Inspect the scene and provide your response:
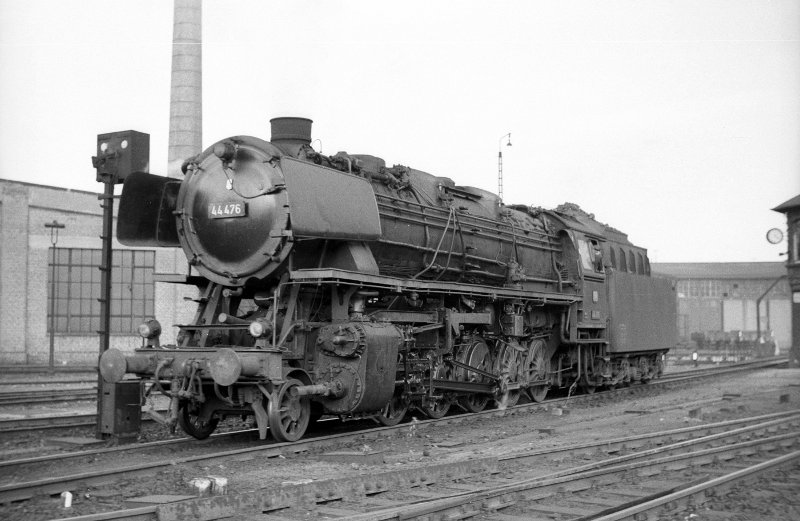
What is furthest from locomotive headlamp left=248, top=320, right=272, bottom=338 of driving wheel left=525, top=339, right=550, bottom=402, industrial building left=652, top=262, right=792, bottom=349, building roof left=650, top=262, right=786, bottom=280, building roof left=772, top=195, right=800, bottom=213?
building roof left=650, top=262, right=786, bottom=280

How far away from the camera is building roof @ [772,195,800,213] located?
2614 cm

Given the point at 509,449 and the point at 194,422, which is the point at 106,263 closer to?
the point at 194,422

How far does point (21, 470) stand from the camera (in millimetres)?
7926

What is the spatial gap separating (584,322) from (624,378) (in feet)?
10.7

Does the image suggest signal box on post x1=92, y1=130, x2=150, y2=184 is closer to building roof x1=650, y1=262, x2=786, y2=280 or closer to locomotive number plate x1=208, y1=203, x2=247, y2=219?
locomotive number plate x1=208, y1=203, x2=247, y2=219

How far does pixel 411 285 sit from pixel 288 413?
2.65 m

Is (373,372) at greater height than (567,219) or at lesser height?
lesser

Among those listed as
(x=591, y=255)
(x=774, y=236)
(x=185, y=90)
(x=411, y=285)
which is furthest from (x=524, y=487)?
(x=185, y=90)

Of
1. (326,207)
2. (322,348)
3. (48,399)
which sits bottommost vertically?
(48,399)

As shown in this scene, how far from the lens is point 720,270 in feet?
216

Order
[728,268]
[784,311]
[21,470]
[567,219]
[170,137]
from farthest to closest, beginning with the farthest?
[728,268]
[784,311]
[170,137]
[567,219]
[21,470]

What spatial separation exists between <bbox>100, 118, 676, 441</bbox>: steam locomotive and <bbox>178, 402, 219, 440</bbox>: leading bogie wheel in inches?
0.7

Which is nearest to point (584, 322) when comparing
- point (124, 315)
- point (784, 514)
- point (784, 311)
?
point (784, 514)

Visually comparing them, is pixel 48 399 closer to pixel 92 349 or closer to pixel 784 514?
pixel 784 514
